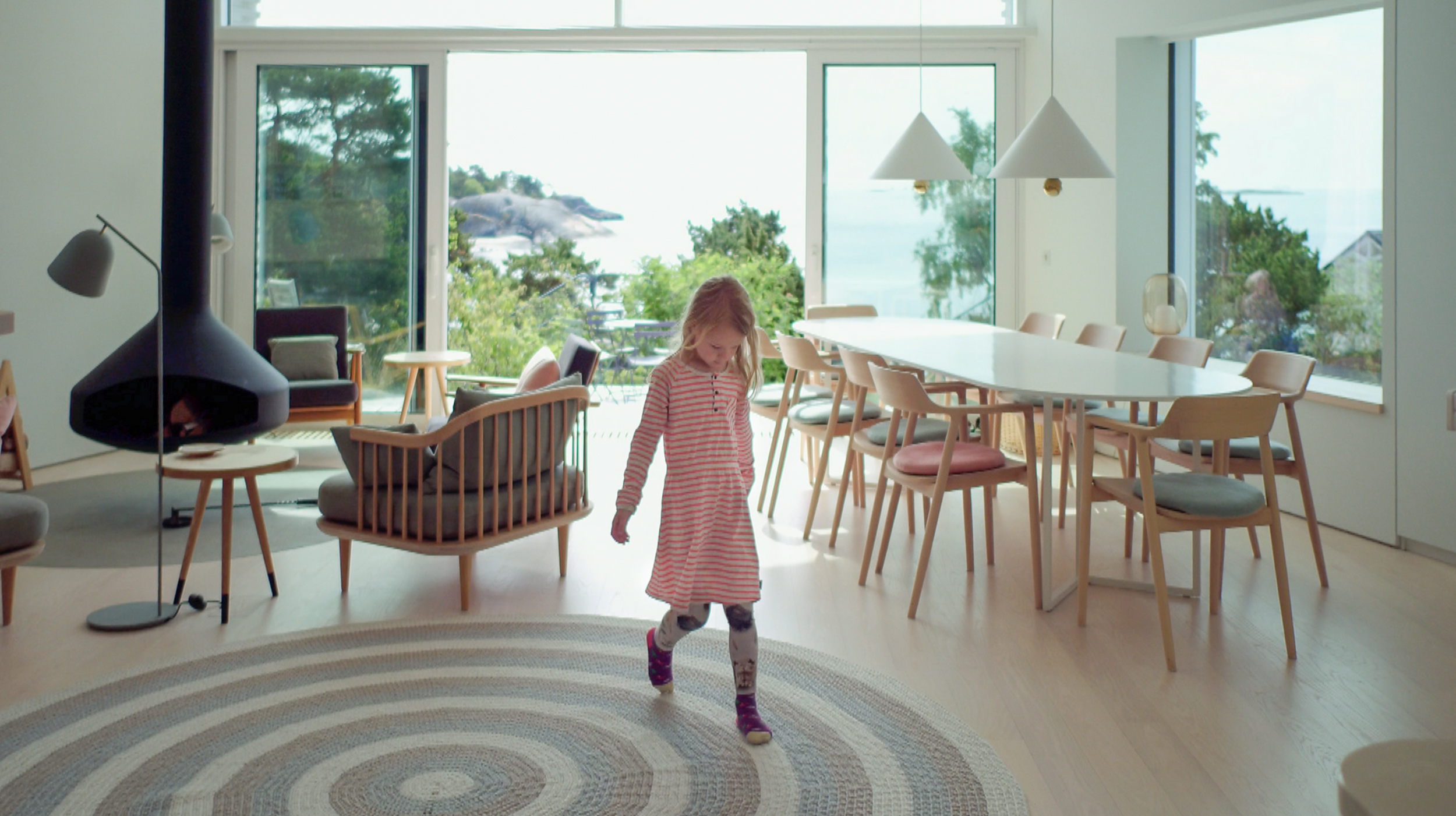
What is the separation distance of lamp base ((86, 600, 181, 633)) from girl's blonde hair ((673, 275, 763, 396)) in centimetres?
213

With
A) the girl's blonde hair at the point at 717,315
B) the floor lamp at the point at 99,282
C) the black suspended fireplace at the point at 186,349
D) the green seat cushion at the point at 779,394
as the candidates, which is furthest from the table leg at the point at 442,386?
the girl's blonde hair at the point at 717,315

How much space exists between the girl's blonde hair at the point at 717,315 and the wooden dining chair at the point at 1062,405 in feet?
7.06

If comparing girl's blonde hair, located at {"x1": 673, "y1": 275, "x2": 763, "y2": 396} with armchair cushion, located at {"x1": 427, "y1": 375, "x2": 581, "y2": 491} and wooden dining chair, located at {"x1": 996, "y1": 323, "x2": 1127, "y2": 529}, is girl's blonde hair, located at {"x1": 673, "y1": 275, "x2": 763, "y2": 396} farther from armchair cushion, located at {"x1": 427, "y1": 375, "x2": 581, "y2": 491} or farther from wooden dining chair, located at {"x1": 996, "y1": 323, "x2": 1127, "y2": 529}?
wooden dining chair, located at {"x1": 996, "y1": 323, "x2": 1127, "y2": 529}

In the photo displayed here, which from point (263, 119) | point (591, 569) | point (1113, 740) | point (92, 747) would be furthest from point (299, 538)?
point (263, 119)

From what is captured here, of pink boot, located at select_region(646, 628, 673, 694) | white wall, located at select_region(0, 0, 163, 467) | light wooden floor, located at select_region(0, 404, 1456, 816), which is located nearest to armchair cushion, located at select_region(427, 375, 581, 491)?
light wooden floor, located at select_region(0, 404, 1456, 816)

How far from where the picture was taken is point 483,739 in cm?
307

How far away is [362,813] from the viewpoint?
266 cm

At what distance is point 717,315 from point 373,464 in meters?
1.74

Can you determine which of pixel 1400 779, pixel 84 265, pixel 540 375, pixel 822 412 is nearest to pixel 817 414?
pixel 822 412

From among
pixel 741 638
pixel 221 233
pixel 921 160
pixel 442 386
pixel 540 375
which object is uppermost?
pixel 921 160

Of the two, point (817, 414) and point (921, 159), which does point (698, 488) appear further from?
point (921, 159)

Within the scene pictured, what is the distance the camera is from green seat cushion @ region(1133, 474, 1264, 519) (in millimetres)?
3705

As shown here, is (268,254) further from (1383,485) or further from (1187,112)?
(1383,485)

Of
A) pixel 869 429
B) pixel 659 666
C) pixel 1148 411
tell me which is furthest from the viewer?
pixel 1148 411
